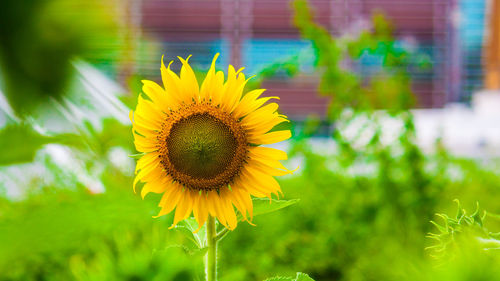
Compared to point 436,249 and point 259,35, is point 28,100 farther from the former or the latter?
point 259,35

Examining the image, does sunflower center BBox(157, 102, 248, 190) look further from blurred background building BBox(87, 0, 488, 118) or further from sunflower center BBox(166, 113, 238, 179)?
blurred background building BBox(87, 0, 488, 118)

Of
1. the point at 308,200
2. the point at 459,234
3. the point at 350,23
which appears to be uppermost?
the point at 350,23

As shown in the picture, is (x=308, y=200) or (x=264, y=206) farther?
(x=308, y=200)

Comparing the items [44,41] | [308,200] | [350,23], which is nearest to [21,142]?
[44,41]

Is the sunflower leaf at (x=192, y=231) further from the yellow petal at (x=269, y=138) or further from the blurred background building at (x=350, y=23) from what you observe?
the blurred background building at (x=350, y=23)

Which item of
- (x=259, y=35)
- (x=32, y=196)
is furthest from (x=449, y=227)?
(x=259, y=35)

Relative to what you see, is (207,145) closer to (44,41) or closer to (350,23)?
(44,41)
